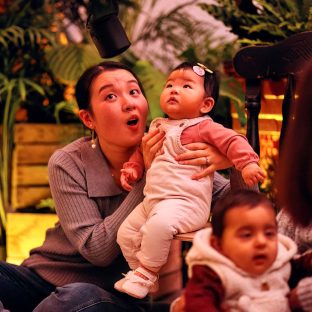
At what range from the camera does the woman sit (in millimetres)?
2137

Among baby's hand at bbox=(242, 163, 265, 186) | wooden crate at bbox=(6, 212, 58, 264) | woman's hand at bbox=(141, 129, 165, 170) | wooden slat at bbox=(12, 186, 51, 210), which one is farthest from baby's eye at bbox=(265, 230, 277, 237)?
wooden slat at bbox=(12, 186, 51, 210)

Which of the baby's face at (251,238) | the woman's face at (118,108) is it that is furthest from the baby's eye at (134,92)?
the baby's face at (251,238)

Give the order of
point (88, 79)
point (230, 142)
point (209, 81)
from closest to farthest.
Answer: point (230, 142) → point (209, 81) → point (88, 79)

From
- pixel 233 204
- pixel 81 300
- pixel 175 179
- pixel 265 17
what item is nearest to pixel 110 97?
pixel 175 179

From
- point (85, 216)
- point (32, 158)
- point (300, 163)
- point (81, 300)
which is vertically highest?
point (300, 163)

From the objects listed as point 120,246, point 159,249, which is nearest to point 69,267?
point 120,246

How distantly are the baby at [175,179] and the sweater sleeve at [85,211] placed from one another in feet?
0.31

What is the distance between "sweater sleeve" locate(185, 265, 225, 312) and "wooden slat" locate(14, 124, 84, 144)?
2849 mm

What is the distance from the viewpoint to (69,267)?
2.30m

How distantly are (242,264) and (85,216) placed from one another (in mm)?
841

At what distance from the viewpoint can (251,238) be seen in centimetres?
143

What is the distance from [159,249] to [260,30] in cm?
147

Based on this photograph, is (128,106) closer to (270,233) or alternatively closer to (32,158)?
(270,233)

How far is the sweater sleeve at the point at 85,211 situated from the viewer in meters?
2.12
